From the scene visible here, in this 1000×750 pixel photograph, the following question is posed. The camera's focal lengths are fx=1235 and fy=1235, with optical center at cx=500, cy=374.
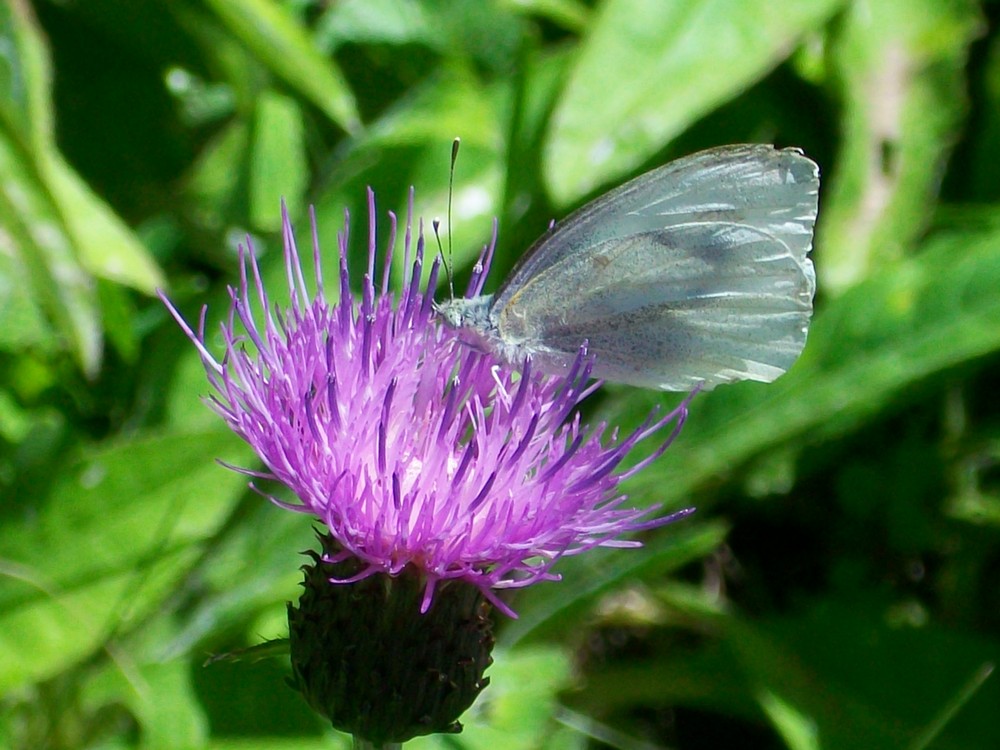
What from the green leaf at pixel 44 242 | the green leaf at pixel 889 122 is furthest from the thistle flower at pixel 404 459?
the green leaf at pixel 889 122

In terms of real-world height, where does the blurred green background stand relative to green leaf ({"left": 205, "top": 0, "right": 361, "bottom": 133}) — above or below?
below

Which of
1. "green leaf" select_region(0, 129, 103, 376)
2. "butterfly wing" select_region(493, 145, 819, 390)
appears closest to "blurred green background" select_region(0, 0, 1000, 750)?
"green leaf" select_region(0, 129, 103, 376)

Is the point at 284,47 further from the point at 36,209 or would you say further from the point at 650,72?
the point at 650,72

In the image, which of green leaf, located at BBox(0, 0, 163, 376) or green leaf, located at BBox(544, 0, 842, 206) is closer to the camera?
green leaf, located at BBox(0, 0, 163, 376)

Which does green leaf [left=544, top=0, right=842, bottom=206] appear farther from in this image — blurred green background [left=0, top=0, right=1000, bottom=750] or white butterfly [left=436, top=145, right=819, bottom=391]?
white butterfly [left=436, top=145, right=819, bottom=391]

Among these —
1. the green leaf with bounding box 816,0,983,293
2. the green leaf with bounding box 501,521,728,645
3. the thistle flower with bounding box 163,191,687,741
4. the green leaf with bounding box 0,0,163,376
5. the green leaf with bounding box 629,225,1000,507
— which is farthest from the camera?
the green leaf with bounding box 816,0,983,293

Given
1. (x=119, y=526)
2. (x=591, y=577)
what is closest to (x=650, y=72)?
(x=591, y=577)
